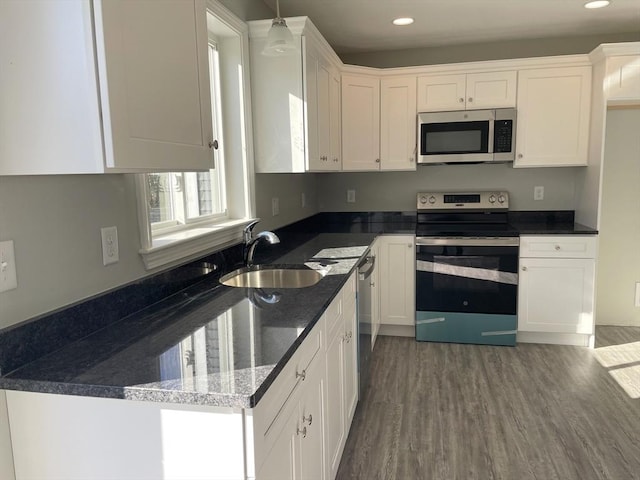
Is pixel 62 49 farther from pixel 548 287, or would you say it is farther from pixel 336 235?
pixel 548 287

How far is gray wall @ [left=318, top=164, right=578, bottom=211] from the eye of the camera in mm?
3971

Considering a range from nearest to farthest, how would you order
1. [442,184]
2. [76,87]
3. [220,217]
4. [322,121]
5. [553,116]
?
[76,87], [220,217], [322,121], [553,116], [442,184]

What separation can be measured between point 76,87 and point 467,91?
328 cm

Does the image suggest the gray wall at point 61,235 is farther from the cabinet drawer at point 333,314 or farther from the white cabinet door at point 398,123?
the white cabinet door at point 398,123

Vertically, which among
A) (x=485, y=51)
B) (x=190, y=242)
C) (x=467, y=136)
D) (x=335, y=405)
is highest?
(x=485, y=51)

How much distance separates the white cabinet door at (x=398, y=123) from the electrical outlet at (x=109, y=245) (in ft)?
9.05

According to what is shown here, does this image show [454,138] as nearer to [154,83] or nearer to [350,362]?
[350,362]

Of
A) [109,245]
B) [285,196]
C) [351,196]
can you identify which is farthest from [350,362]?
[351,196]

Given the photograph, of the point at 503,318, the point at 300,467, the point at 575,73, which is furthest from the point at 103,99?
the point at 575,73

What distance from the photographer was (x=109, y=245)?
4.81 feet

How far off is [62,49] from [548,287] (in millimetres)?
3458

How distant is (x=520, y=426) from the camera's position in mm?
2457

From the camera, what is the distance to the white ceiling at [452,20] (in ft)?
10.0

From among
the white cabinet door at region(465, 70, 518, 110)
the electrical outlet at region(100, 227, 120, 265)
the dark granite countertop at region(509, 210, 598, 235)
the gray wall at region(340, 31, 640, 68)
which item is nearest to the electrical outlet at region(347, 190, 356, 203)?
the gray wall at region(340, 31, 640, 68)
